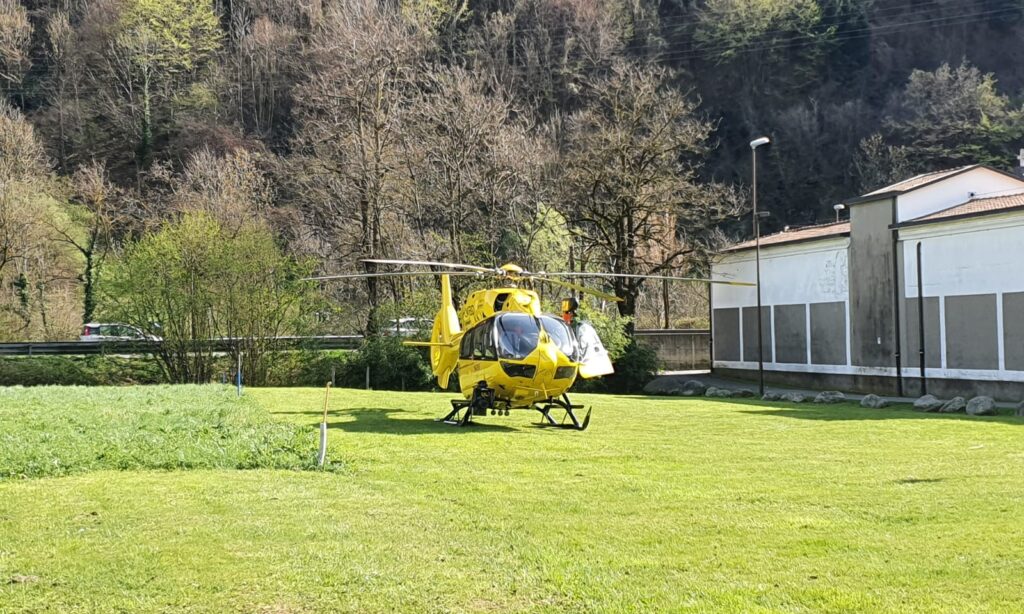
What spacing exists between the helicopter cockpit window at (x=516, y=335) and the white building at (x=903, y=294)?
1856 cm

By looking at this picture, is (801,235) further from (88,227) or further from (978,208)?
(88,227)

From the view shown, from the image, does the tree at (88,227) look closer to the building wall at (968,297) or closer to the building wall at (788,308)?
the building wall at (788,308)

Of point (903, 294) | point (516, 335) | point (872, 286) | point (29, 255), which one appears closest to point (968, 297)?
point (903, 294)

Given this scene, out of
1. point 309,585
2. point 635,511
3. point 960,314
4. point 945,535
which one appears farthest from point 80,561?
point 960,314

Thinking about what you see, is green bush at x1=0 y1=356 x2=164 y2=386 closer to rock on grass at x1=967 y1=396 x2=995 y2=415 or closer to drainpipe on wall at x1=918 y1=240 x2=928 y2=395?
drainpipe on wall at x1=918 y1=240 x2=928 y2=395

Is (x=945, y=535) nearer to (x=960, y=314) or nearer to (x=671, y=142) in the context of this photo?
(x=960, y=314)

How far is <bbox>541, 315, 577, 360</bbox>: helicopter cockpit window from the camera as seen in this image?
17.2 meters

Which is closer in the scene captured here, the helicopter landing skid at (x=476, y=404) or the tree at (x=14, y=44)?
the helicopter landing skid at (x=476, y=404)

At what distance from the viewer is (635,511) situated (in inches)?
366

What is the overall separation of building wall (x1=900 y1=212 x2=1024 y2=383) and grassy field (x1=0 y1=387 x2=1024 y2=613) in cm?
1583

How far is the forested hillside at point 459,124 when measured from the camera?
39.4m

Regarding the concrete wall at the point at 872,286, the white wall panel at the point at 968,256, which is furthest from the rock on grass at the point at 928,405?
the concrete wall at the point at 872,286

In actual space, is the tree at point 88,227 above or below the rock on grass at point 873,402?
above

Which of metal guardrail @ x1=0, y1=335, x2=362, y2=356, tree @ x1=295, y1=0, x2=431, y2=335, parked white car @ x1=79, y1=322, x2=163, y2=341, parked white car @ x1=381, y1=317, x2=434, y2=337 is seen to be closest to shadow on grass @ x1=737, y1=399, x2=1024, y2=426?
parked white car @ x1=381, y1=317, x2=434, y2=337
